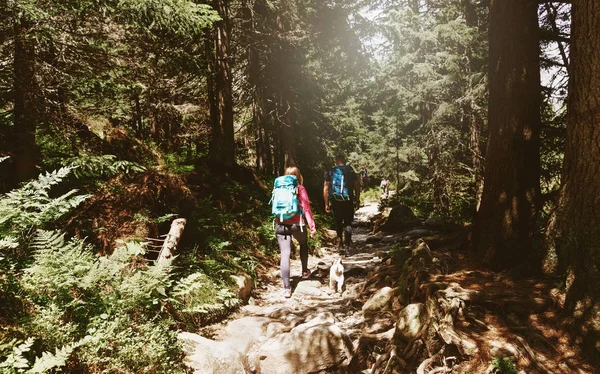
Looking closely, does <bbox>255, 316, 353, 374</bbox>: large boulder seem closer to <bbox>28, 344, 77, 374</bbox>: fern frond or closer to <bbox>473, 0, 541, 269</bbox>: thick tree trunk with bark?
<bbox>28, 344, 77, 374</bbox>: fern frond

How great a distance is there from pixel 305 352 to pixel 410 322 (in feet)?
4.19

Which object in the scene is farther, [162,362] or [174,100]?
[174,100]

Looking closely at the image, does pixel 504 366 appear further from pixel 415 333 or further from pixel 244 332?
pixel 244 332

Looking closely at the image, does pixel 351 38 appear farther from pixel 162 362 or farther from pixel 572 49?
pixel 162 362

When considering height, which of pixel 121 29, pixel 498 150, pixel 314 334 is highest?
pixel 121 29

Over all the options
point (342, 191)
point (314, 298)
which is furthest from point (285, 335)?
point (342, 191)

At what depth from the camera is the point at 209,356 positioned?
147 inches

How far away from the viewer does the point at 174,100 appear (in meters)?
12.5

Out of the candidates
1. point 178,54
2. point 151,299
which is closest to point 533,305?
point 151,299

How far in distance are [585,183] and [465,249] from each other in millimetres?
2944

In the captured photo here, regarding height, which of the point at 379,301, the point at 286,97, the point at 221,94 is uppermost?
the point at 286,97

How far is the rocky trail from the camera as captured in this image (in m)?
3.30

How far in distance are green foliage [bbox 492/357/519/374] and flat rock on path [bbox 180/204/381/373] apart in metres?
1.56

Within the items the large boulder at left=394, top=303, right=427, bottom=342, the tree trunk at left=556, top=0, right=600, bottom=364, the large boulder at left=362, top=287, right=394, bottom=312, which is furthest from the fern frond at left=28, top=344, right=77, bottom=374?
the tree trunk at left=556, top=0, right=600, bottom=364
